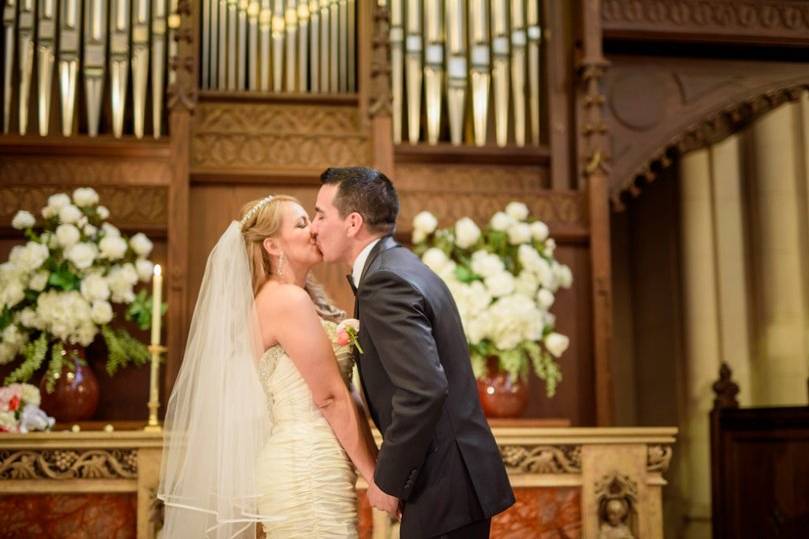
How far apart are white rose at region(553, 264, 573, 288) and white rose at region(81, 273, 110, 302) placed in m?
2.42

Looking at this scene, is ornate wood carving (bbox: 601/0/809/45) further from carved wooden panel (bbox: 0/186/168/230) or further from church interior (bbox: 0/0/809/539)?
carved wooden panel (bbox: 0/186/168/230)

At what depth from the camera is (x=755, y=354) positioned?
8.27m

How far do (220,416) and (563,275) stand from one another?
9.27ft

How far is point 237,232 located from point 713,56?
14.0 ft

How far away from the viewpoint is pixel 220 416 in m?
3.97

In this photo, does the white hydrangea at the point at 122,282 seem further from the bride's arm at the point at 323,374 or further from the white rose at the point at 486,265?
the bride's arm at the point at 323,374

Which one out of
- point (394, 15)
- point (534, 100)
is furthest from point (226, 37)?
point (534, 100)

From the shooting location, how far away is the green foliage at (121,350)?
19.4ft

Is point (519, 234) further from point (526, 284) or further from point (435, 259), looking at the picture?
point (435, 259)

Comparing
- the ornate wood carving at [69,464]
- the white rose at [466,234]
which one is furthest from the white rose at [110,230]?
the white rose at [466,234]

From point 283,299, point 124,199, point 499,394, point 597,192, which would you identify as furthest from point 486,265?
point 283,299

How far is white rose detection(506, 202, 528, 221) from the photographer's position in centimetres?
635

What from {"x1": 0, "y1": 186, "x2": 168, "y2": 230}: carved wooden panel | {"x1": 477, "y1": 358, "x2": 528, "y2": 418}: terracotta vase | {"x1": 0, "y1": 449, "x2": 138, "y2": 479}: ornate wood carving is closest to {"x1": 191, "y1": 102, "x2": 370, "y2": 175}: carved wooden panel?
{"x1": 0, "y1": 186, "x2": 168, "y2": 230}: carved wooden panel

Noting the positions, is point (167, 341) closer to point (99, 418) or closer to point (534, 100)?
point (99, 418)
